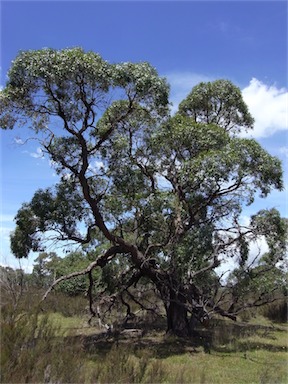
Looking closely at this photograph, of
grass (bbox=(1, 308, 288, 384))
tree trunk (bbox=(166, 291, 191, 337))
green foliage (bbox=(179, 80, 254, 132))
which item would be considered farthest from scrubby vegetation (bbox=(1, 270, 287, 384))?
green foliage (bbox=(179, 80, 254, 132))

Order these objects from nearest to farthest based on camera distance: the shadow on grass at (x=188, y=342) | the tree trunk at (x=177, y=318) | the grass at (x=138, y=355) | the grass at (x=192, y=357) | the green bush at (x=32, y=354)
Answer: the green bush at (x=32, y=354) → the grass at (x=138, y=355) → the grass at (x=192, y=357) → the shadow on grass at (x=188, y=342) → the tree trunk at (x=177, y=318)

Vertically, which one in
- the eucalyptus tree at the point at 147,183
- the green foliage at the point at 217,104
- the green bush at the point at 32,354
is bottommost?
the green bush at the point at 32,354

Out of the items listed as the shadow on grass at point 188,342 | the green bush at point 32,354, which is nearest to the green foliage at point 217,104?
the shadow on grass at point 188,342

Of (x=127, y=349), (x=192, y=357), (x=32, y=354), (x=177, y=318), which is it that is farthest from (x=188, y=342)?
(x=32, y=354)

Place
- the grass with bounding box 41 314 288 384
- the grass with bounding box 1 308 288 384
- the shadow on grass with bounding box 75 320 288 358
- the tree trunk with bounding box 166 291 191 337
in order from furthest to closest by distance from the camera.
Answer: the tree trunk with bounding box 166 291 191 337, the shadow on grass with bounding box 75 320 288 358, the grass with bounding box 41 314 288 384, the grass with bounding box 1 308 288 384

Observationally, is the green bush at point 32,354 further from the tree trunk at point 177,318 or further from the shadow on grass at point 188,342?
the tree trunk at point 177,318

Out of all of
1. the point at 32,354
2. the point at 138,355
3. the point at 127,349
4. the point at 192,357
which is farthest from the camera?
the point at 192,357

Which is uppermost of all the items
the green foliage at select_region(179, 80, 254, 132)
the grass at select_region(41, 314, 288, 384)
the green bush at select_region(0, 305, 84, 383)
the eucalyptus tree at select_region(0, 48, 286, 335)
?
the green foliage at select_region(179, 80, 254, 132)

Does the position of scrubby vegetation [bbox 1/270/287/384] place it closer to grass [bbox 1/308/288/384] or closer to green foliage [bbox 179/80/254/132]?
grass [bbox 1/308/288/384]

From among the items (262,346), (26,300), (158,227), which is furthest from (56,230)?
(262,346)

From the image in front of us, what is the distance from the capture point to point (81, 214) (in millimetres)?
12766

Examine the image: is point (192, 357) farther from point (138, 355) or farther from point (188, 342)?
point (188, 342)

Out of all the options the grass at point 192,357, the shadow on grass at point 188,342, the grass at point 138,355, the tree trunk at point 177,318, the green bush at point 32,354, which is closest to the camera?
the green bush at point 32,354

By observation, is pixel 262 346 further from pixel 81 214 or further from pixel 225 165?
pixel 81 214
